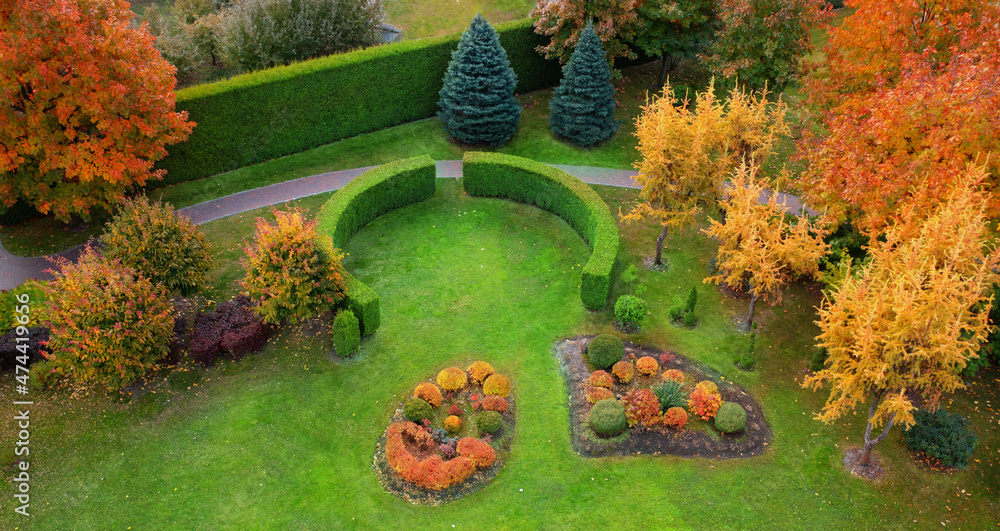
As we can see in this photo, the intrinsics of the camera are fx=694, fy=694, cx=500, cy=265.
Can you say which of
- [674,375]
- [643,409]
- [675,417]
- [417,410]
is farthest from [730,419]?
[417,410]

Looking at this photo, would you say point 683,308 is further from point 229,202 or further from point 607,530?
point 229,202

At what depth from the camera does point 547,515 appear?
55.2 feet

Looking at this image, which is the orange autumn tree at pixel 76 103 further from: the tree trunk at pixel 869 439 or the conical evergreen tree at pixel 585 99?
the tree trunk at pixel 869 439

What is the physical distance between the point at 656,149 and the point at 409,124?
1477cm

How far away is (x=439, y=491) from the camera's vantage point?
57.0 feet

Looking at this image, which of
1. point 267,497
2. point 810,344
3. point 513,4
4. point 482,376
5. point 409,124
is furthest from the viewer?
point 513,4

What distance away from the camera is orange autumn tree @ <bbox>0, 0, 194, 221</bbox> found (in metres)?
20.5

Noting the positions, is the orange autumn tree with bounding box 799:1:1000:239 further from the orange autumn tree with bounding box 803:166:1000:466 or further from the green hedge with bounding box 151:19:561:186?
the green hedge with bounding box 151:19:561:186

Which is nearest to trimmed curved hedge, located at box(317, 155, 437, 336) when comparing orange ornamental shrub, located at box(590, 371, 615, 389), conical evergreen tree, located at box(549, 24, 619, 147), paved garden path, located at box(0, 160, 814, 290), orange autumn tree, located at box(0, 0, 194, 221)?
paved garden path, located at box(0, 160, 814, 290)

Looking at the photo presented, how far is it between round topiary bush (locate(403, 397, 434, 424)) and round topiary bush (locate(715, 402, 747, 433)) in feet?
25.8

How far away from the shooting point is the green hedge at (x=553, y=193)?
2347cm

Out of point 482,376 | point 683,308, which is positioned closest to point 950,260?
point 683,308

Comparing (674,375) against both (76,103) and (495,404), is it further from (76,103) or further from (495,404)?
(76,103)

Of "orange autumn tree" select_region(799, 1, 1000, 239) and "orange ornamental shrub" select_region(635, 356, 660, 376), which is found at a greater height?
"orange autumn tree" select_region(799, 1, 1000, 239)
